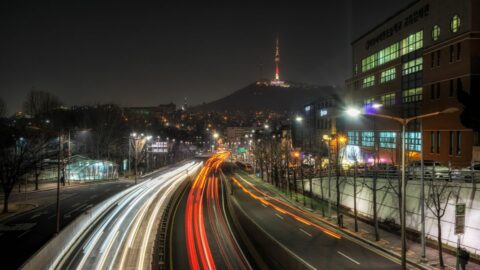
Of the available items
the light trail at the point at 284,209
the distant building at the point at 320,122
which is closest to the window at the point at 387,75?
the distant building at the point at 320,122

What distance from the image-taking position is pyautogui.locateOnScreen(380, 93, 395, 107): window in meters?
61.9

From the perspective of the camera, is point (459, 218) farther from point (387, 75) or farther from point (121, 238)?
point (387, 75)

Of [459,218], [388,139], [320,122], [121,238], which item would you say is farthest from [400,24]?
[121,238]

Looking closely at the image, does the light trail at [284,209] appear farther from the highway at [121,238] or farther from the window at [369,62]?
the window at [369,62]

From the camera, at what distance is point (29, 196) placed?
56.4 meters

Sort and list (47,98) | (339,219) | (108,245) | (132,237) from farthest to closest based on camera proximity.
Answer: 1. (47,98)
2. (339,219)
3. (132,237)
4. (108,245)

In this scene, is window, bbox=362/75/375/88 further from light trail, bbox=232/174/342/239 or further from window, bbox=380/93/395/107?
light trail, bbox=232/174/342/239

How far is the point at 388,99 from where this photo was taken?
6334cm

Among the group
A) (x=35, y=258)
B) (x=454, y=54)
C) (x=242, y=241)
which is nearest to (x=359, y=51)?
(x=454, y=54)

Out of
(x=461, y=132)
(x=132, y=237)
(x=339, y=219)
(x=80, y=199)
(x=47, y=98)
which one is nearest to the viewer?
(x=132, y=237)

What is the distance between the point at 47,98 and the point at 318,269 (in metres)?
122

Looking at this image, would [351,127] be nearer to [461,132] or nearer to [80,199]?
[461,132]

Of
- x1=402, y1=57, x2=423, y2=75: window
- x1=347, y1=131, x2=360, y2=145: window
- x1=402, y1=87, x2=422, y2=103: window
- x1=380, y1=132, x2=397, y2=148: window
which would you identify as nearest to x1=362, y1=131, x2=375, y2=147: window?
x1=347, y1=131, x2=360, y2=145: window

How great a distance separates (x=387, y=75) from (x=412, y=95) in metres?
9.80
